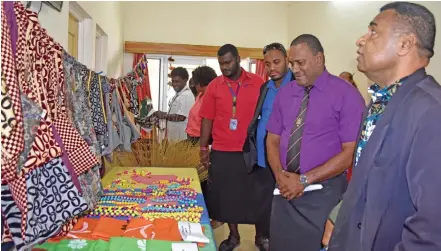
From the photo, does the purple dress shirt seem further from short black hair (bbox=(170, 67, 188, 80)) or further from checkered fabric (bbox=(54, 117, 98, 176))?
short black hair (bbox=(170, 67, 188, 80))

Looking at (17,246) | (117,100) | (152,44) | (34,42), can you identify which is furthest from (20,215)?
(152,44)

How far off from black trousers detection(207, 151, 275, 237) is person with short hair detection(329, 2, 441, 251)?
5.62 ft

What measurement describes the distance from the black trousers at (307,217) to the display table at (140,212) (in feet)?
1.45

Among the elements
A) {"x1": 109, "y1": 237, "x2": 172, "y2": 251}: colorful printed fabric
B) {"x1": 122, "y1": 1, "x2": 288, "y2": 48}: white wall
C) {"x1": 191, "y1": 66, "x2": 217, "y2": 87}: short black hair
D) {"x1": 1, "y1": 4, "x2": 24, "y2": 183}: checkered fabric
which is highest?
{"x1": 122, "y1": 1, "x2": 288, "y2": 48}: white wall

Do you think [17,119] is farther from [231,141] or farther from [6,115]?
[231,141]

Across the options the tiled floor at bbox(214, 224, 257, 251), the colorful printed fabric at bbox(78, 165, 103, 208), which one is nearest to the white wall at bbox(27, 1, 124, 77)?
the colorful printed fabric at bbox(78, 165, 103, 208)

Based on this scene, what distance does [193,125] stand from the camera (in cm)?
375

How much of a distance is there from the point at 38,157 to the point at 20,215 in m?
0.16

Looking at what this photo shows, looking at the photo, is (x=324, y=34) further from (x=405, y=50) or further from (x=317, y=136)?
(x=405, y=50)

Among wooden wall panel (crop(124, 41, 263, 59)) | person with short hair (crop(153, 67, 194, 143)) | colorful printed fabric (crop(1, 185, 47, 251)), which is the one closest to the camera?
colorful printed fabric (crop(1, 185, 47, 251))

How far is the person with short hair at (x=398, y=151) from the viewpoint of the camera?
1.03 meters

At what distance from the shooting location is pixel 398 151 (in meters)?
1.10

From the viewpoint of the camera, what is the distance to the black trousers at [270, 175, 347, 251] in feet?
6.79

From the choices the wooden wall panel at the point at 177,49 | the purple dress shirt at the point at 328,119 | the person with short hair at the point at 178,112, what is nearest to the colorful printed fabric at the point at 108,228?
the purple dress shirt at the point at 328,119
